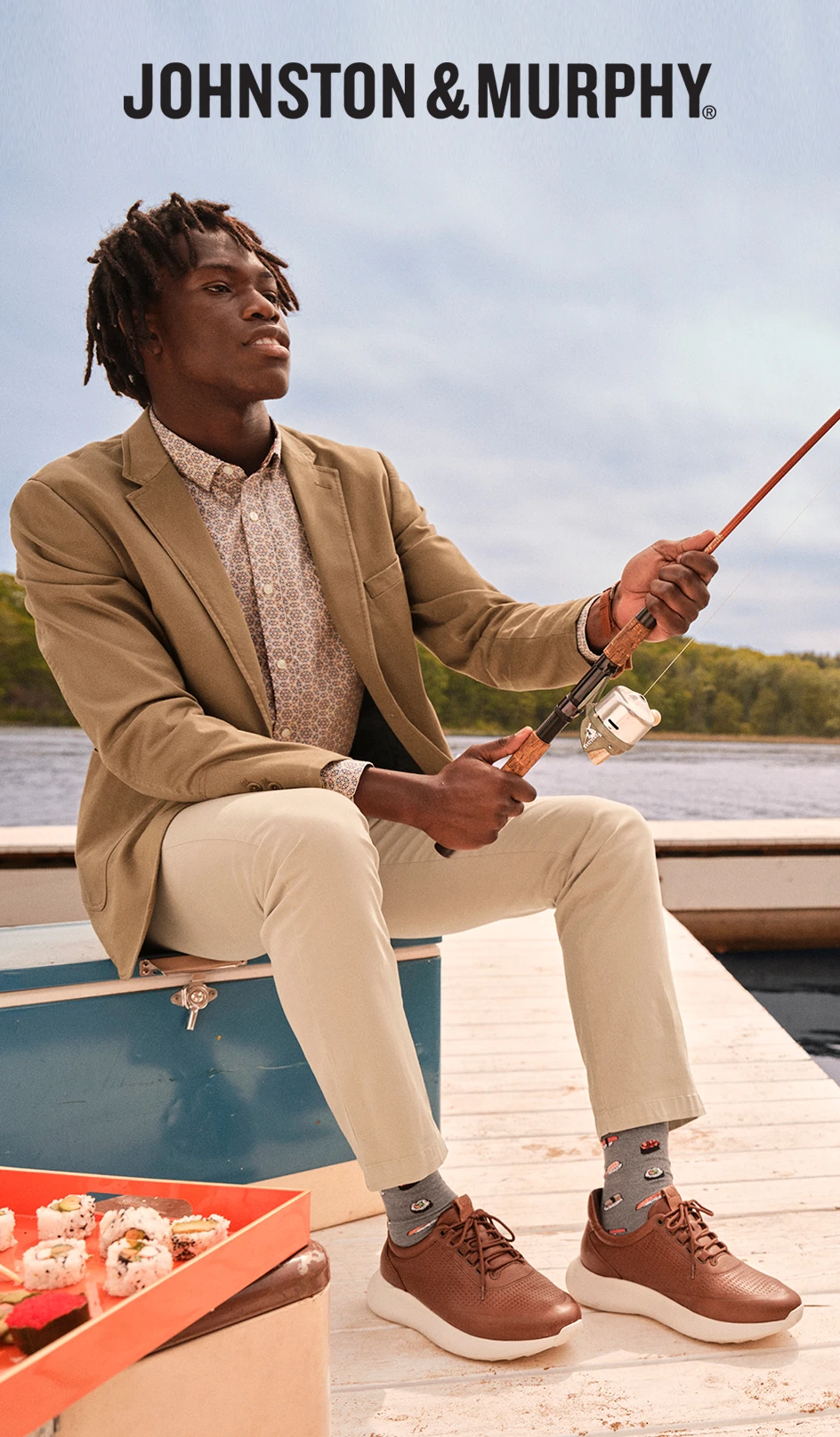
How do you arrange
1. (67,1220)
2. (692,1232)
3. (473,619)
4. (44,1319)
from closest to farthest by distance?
(44,1319) → (67,1220) → (692,1232) → (473,619)

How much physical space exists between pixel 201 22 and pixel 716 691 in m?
12.5

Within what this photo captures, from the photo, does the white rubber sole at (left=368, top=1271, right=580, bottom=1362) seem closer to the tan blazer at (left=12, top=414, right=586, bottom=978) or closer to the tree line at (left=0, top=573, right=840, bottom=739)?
the tan blazer at (left=12, top=414, right=586, bottom=978)

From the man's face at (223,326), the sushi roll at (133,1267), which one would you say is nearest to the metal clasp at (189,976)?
the sushi roll at (133,1267)

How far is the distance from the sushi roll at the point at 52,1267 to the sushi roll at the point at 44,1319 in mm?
87

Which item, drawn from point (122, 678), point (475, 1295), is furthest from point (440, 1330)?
point (122, 678)

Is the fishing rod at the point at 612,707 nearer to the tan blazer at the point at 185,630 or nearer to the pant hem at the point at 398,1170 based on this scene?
the tan blazer at the point at 185,630

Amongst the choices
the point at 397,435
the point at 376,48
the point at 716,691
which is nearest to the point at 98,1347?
the point at 716,691

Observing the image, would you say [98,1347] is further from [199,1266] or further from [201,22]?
[201,22]

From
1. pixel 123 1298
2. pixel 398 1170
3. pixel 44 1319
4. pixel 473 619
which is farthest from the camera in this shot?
pixel 473 619

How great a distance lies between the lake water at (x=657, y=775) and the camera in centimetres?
1745

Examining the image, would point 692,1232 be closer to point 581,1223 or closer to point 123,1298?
point 581,1223

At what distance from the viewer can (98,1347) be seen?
0.81m

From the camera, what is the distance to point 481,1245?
49.6 inches

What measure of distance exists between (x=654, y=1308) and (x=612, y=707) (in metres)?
0.69
